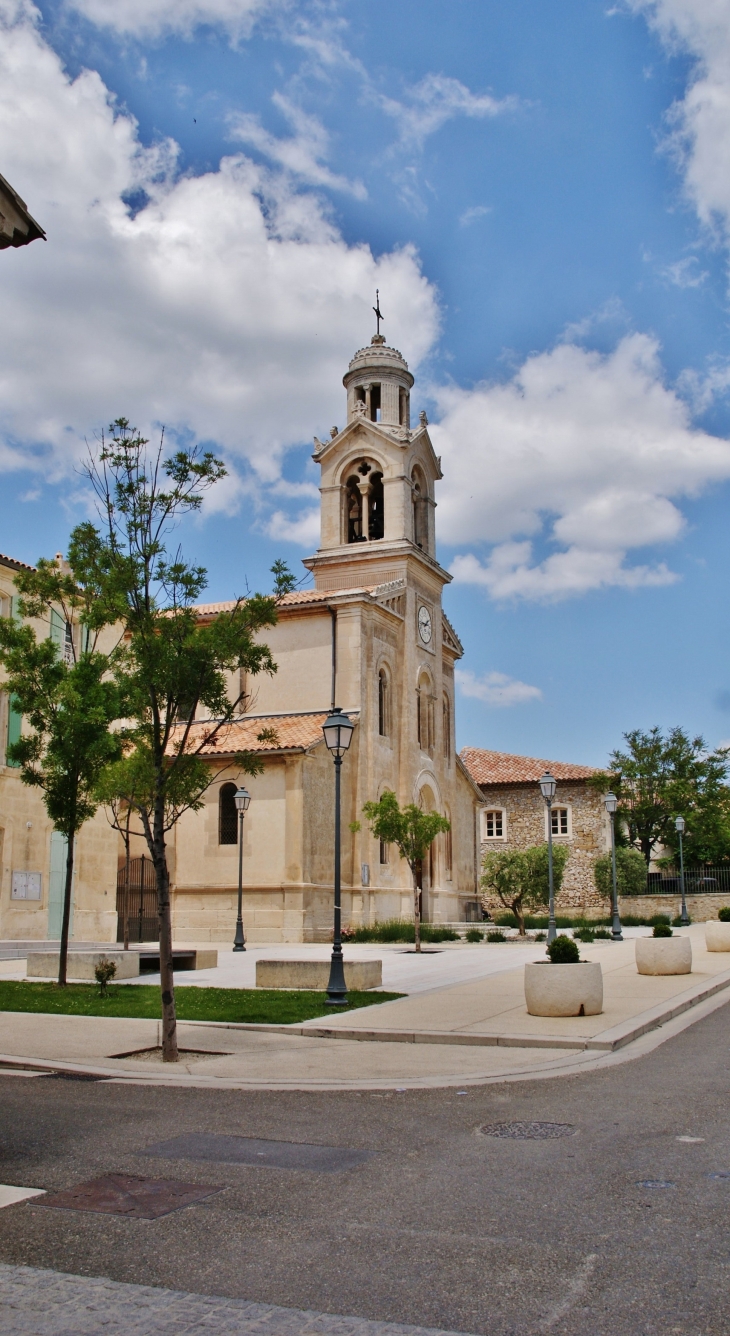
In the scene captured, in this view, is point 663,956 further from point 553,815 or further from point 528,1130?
point 553,815

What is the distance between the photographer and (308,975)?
57.8 ft

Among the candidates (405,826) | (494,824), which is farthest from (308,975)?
(494,824)

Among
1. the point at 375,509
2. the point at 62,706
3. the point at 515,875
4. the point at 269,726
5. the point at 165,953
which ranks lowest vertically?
the point at 165,953

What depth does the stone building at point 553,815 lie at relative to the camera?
172 feet

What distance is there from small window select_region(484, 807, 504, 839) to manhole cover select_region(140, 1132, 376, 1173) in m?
49.3

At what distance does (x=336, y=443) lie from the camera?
141 feet

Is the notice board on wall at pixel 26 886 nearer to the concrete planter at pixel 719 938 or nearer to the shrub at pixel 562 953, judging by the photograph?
the shrub at pixel 562 953

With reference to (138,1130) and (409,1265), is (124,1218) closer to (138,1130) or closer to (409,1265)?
(409,1265)

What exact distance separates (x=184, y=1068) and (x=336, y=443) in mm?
34944

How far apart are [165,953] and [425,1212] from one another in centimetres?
621

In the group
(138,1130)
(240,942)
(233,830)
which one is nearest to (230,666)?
(138,1130)

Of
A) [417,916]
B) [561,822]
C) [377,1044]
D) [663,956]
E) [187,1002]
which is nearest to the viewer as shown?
[377,1044]

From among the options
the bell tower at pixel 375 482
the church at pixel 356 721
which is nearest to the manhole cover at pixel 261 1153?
the church at pixel 356 721

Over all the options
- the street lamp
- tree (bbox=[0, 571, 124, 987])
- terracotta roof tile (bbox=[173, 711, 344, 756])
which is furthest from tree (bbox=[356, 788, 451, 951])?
the street lamp
